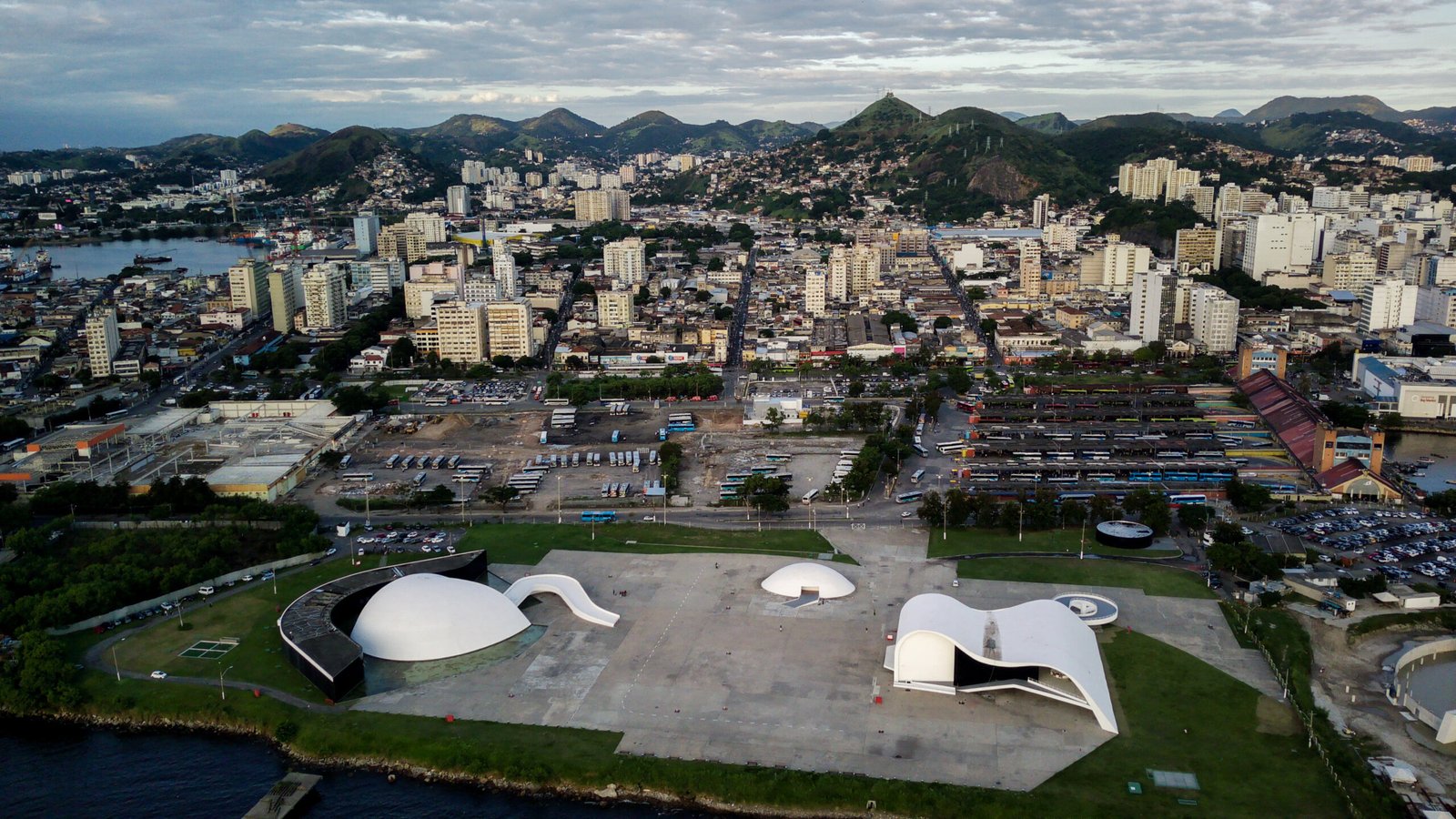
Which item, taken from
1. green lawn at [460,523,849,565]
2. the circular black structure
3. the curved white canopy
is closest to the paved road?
green lawn at [460,523,849,565]

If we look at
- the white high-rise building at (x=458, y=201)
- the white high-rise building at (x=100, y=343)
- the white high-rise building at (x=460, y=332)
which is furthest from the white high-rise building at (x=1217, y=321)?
the white high-rise building at (x=458, y=201)

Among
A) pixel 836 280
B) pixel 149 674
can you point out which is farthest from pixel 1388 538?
pixel 836 280

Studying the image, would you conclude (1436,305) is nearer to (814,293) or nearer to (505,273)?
(814,293)

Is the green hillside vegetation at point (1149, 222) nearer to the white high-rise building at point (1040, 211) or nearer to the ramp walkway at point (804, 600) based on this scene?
the white high-rise building at point (1040, 211)

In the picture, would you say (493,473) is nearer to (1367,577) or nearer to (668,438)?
(668,438)

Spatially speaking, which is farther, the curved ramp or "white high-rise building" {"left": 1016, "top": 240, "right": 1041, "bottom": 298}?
"white high-rise building" {"left": 1016, "top": 240, "right": 1041, "bottom": 298}

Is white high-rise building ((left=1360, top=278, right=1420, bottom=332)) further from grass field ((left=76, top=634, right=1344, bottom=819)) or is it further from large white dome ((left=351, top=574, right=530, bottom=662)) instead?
large white dome ((left=351, top=574, right=530, bottom=662))
